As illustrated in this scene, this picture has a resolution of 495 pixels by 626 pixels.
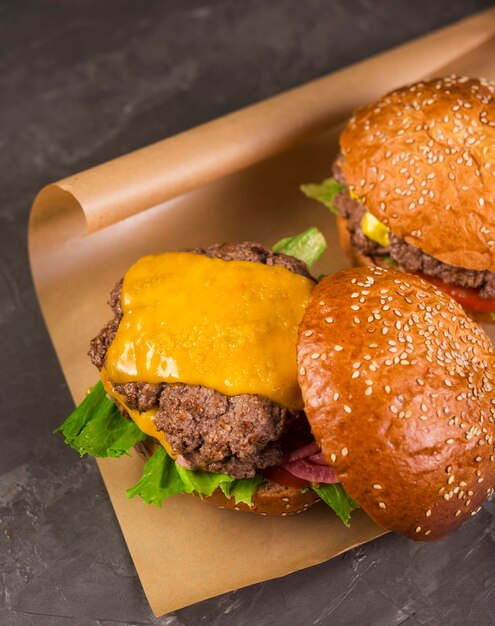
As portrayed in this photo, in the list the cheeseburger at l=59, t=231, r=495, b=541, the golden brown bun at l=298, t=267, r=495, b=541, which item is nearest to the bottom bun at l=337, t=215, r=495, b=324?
the cheeseburger at l=59, t=231, r=495, b=541

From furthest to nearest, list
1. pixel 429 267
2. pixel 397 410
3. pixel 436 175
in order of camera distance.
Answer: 1. pixel 429 267
2. pixel 436 175
3. pixel 397 410

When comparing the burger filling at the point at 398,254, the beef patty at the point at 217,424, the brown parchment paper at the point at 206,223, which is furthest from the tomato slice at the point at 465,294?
the beef patty at the point at 217,424

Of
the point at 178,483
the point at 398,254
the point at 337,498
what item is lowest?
the point at 337,498

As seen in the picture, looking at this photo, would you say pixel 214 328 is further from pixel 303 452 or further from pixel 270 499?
pixel 270 499

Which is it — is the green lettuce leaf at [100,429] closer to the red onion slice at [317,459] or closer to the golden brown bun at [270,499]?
the golden brown bun at [270,499]

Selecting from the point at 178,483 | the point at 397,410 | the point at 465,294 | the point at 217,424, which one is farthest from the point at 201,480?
the point at 465,294

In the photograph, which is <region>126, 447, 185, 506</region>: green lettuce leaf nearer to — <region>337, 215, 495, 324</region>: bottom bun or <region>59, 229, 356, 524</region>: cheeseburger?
<region>59, 229, 356, 524</region>: cheeseburger

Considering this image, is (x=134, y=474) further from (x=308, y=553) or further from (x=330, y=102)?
(x=330, y=102)
